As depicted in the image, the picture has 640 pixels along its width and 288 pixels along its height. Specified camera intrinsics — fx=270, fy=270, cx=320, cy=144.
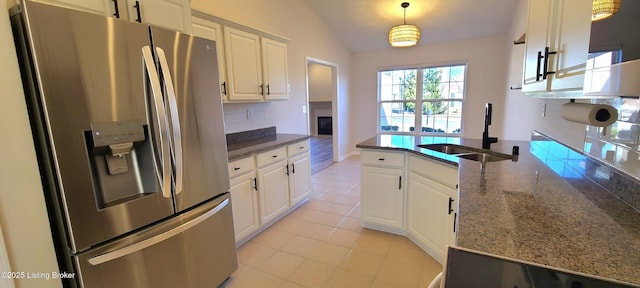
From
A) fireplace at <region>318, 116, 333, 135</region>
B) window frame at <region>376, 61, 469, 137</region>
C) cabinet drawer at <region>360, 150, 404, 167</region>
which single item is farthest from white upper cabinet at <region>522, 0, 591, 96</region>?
fireplace at <region>318, 116, 333, 135</region>

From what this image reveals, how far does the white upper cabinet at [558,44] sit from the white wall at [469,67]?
3675 millimetres

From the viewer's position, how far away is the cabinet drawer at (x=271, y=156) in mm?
2557

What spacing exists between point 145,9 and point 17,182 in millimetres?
1076

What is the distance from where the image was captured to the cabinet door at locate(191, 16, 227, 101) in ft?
7.23

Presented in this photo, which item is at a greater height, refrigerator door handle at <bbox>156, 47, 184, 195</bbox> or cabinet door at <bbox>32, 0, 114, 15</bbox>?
cabinet door at <bbox>32, 0, 114, 15</bbox>

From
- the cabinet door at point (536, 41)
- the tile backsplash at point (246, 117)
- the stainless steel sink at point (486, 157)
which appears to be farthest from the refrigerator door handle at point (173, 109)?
the stainless steel sink at point (486, 157)

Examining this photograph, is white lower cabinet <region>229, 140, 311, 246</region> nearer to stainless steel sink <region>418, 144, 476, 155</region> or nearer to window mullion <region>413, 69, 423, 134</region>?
stainless steel sink <region>418, 144, 476, 155</region>

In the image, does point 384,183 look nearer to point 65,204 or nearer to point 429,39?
point 65,204

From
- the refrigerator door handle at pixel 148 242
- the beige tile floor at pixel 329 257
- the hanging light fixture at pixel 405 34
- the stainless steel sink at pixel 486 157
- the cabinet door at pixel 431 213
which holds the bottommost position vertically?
the beige tile floor at pixel 329 257

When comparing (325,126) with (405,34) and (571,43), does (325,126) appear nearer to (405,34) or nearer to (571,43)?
(405,34)

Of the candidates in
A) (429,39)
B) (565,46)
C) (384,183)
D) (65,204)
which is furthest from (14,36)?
(429,39)

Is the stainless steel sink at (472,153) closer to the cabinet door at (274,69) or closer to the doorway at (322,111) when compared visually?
the cabinet door at (274,69)

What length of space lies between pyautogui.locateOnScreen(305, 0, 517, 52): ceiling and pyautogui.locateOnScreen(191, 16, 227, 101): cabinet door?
7.91 ft

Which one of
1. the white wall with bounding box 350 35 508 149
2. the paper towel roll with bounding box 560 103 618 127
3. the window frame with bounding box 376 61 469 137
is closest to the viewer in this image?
the paper towel roll with bounding box 560 103 618 127
